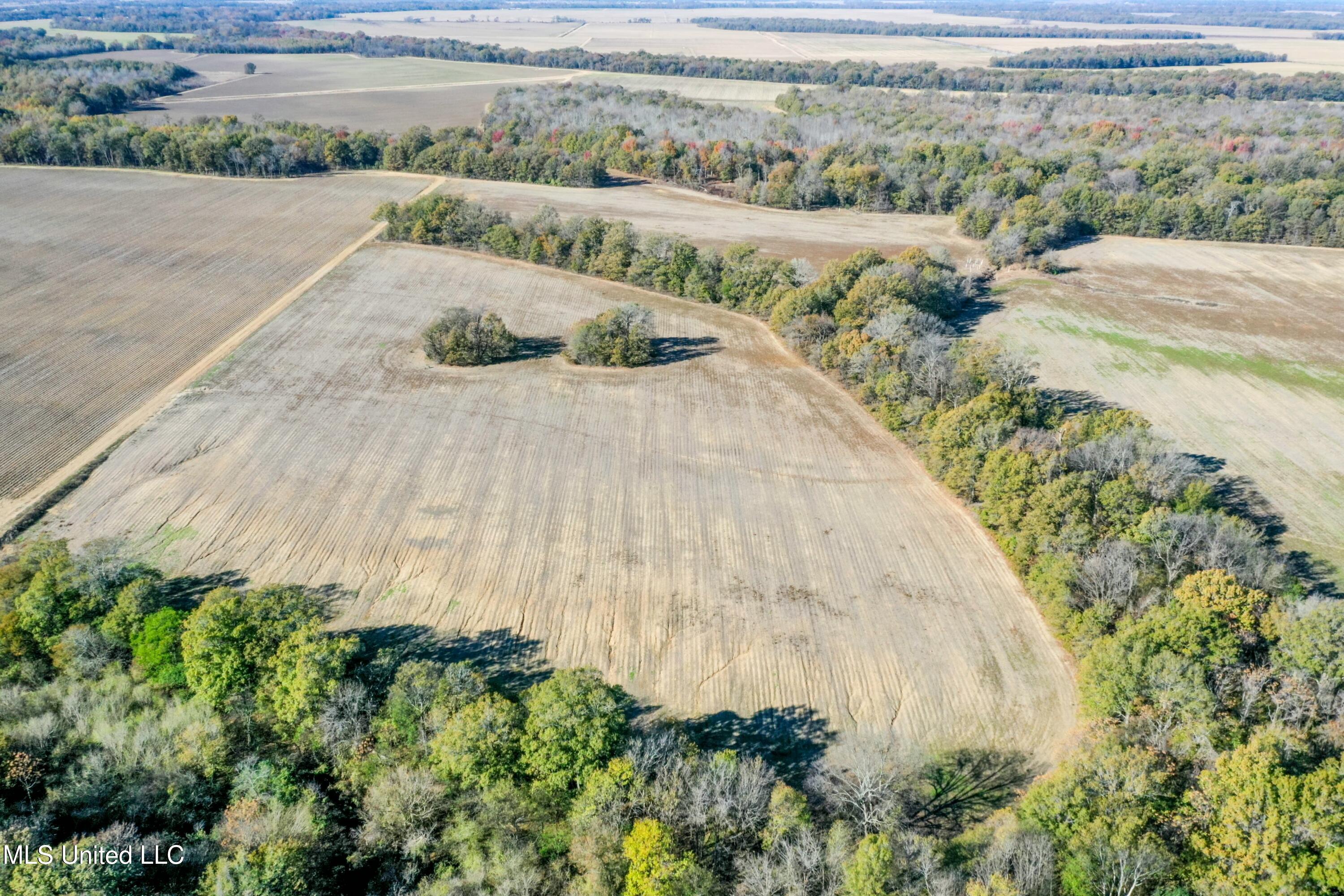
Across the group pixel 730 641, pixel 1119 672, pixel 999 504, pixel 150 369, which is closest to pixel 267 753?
pixel 730 641

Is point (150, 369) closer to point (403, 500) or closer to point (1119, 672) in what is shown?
point (403, 500)

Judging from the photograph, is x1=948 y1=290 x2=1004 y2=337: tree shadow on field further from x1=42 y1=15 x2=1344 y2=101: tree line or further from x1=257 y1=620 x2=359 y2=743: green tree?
x1=42 y1=15 x2=1344 y2=101: tree line

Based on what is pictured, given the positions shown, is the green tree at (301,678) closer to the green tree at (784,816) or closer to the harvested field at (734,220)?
the green tree at (784,816)

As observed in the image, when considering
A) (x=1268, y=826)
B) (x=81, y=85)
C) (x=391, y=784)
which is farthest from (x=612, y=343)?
(x=81, y=85)

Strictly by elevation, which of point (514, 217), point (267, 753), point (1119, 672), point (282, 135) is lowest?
point (267, 753)

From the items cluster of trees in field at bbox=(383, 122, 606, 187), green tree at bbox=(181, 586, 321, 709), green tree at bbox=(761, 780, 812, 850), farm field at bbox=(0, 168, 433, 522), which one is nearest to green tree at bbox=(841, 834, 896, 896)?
green tree at bbox=(761, 780, 812, 850)

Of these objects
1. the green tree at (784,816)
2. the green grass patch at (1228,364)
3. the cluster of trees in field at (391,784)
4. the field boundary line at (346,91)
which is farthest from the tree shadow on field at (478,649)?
the field boundary line at (346,91)
